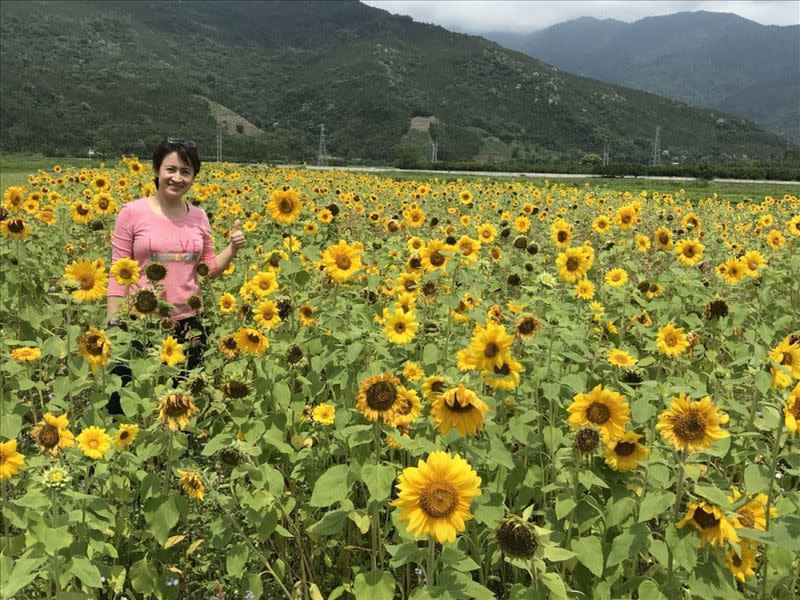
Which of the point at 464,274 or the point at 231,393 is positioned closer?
the point at 231,393

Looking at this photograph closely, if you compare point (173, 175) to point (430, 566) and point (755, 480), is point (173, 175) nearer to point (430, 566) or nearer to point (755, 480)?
point (430, 566)

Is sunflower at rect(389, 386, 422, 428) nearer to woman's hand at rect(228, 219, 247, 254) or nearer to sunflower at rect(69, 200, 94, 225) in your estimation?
woman's hand at rect(228, 219, 247, 254)

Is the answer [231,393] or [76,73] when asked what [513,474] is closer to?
[231,393]

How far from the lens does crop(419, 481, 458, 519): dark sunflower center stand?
165 centimetres

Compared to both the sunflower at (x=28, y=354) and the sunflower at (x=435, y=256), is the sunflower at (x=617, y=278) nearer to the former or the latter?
the sunflower at (x=435, y=256)

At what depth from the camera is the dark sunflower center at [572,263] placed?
14.5 ft

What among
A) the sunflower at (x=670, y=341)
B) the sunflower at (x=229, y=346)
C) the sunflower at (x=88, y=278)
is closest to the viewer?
the sunflower at (x=229, y=346)

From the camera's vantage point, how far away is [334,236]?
692 centimetres

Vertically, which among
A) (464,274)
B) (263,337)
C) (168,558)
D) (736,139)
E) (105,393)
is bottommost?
(168,558)

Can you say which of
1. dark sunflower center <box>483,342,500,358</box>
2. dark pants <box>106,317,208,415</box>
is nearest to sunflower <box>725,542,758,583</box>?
dark sunflower center <box>483,342,500,358</box>

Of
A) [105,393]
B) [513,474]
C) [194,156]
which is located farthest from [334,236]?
[513,474]

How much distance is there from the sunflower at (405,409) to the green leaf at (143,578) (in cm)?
124

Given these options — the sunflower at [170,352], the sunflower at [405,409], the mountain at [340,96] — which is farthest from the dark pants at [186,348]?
the mountain at [340,96]

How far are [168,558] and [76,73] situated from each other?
148m
